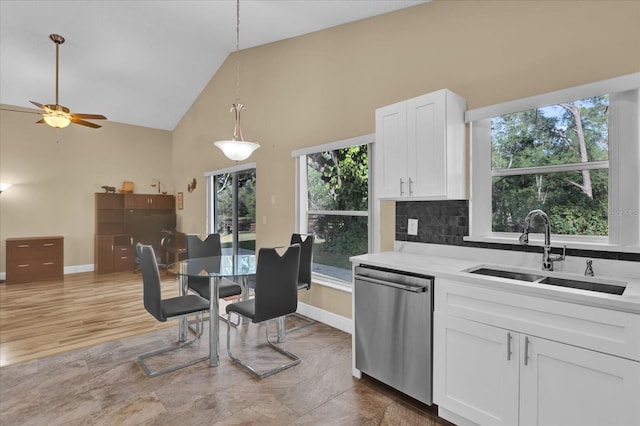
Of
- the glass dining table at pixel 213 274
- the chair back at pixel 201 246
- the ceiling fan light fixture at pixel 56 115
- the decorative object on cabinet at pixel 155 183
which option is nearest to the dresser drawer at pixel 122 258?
the decorative object on cabinet at pixel 155 183

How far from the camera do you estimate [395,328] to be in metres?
2.21

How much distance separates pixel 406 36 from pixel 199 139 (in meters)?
4.60

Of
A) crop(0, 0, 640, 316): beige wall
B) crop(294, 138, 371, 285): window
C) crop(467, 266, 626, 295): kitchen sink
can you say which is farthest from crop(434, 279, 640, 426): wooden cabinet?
crop(294, 138, 371, 285): window

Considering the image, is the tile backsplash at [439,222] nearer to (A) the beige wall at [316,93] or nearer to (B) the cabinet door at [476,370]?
(A) the beige wall at [316,93]

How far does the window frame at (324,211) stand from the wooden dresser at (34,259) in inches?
189

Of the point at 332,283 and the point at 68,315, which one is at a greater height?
the point at 332,283

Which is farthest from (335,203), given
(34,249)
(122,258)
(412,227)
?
(34,249)

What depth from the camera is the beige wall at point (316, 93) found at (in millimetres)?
2070

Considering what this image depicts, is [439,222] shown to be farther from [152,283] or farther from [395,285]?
[152,283]

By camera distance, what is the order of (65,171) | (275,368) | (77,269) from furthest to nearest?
1. (77,269)
2. (65,171)
3. (275,368)

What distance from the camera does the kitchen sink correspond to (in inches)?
68.8

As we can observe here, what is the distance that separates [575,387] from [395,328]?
951 millimetres

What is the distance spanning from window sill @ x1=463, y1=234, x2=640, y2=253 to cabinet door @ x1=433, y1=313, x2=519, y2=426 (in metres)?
0.72

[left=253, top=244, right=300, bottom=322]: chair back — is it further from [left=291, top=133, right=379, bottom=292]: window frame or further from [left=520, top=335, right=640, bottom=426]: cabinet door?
[left=520, top=335, right=640, bottom=426]: cabinet door
